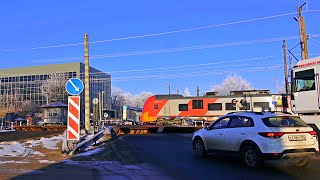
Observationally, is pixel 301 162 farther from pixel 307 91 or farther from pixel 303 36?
pixel 303 36

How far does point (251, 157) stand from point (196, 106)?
116 ft

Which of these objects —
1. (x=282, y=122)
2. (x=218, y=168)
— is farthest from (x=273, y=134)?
(x=218, y=168)

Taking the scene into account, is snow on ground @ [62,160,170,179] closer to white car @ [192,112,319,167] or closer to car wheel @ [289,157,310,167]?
white car @ [192,112,319,167]

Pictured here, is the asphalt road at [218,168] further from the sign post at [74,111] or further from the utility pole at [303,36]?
the utility pole at [303,36]

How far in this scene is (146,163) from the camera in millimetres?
12344

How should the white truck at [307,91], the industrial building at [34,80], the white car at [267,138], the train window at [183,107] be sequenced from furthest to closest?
the industrial building at [34,80] → the train window at [183,107] → the white truck at [307,91] → the white car at [267,138]

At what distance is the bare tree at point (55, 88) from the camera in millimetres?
83062

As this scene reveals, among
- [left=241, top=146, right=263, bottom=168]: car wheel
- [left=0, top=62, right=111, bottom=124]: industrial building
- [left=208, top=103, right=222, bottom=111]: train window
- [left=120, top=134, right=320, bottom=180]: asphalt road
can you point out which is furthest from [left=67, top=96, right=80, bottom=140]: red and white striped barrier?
[left=0, top=62, right=111, bottom=124]: industrial building

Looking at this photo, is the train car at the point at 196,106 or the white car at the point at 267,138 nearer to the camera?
the white car at the point at 267,138

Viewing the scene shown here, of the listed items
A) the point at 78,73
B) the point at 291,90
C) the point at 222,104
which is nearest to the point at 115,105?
the point at 78,73

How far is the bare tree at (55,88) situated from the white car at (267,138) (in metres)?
72.8

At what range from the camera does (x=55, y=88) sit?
276ft

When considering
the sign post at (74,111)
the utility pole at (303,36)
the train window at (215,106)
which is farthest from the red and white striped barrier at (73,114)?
the train window at (215,106)

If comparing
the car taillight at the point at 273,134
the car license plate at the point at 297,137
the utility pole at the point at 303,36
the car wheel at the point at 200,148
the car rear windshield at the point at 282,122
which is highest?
the utility pole at the point at 303,36
